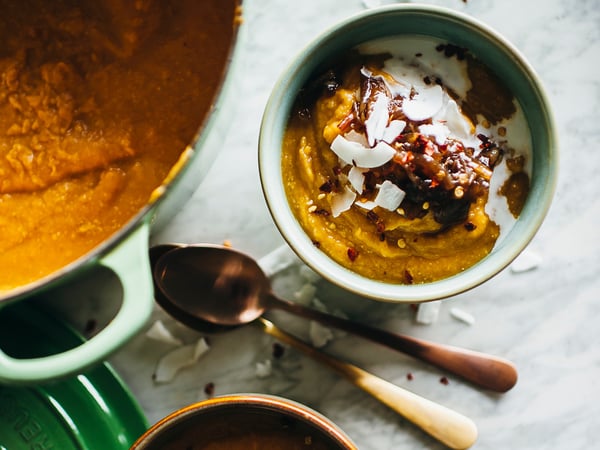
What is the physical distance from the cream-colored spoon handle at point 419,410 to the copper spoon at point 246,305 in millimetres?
74

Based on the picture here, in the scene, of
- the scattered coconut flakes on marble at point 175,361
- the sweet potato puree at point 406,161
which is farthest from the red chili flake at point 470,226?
the scattered coconut flakes on marble at point 175,361

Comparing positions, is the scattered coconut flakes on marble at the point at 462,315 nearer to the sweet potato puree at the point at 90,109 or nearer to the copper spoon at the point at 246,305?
the copper spoon at the point at 246,305

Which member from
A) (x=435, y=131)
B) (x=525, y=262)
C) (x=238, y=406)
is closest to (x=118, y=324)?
(x=238, y=406)

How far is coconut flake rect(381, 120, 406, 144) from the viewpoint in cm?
129

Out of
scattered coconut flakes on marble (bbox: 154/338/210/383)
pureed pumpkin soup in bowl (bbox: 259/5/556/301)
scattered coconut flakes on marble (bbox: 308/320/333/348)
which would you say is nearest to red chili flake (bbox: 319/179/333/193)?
pureed pumpkin soup in bowl (bbox: 259/5/556/301)

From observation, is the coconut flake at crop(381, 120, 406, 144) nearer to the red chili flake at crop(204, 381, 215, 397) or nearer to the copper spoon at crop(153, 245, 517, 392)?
the copper spoon at crop(153, 245, 517, 392)

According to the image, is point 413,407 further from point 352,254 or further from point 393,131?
point 393,131

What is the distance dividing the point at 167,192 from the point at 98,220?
1.00ft

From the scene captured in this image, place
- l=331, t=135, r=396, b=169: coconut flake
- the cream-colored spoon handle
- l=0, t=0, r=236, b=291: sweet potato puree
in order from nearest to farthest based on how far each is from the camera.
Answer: l=331, t=135, r=396, b=169: coconut flake → l=0, t=0, r=236, b=291: sweet potato puree → the cream-colored spoon handle

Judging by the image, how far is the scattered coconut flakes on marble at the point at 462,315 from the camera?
1.53m

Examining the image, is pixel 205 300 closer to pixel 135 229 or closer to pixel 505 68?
pixel 135 229

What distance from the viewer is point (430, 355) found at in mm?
1511

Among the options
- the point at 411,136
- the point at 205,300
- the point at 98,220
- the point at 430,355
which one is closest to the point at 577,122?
the point at 411,136

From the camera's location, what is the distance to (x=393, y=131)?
1295 millimetres
